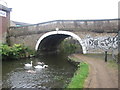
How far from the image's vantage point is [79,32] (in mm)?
20562

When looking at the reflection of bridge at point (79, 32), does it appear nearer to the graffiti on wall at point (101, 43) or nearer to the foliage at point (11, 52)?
the graffiti on wall at point (101, 43)

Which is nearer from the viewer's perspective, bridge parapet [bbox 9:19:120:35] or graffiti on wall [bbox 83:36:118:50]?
graffiti on wall [bbox 83:36:118:50]

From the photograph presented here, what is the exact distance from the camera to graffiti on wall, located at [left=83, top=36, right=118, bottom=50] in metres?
18.8

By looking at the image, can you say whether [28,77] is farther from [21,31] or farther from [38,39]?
[21,31]

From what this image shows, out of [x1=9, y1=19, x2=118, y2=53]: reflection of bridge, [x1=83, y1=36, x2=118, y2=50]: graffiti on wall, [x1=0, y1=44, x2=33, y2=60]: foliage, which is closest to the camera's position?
[x1=0, y1=44, x2=33, y2=60]: foliage

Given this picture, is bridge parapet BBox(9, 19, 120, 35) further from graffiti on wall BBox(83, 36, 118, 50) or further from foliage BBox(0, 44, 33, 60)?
foliage BBox(0, 44, 33, 60)

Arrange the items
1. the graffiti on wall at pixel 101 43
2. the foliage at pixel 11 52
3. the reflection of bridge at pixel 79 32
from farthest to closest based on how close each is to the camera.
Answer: the reflection of bridge at pixel 79 32
the graffiti on wall at pixel 101 43
the foliage at pixel 11 52

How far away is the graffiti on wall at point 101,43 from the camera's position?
61.6 feet

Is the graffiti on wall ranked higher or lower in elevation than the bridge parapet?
lower

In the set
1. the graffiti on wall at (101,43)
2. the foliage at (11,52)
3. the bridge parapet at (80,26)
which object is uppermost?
the bridge parapet at (80,26)

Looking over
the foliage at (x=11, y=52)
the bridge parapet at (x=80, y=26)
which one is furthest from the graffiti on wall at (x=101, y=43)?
the foliage at (x=11, y=52)

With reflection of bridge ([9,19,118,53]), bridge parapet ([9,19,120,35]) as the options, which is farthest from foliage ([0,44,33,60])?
bridge parapet ([9,19,120,35])

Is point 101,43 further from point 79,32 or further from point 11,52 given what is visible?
point 11,52

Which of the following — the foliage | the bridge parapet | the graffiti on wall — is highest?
the bridge parapet
